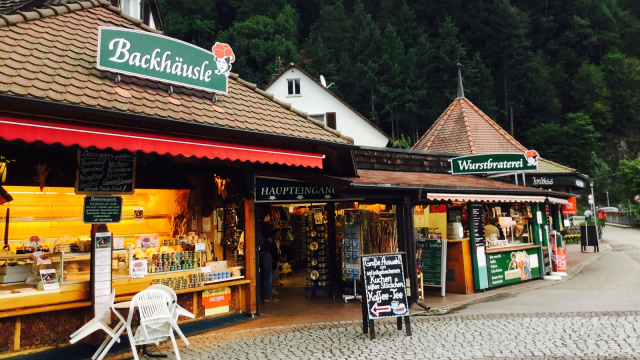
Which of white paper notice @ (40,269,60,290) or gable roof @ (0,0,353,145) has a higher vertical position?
gable roof @ (0,0,353,145)

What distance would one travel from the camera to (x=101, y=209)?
6.45m

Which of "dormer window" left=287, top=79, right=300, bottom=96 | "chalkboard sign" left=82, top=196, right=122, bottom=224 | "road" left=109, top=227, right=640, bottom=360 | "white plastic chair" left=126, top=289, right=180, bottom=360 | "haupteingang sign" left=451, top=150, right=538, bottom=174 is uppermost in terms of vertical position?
"dormer window" left=287, top=79, right=300, bottom=96

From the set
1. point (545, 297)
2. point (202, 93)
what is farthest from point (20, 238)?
point (545, 297)

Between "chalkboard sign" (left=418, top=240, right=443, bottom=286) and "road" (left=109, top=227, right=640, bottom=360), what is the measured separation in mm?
1371

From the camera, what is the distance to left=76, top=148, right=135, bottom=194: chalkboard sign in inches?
248

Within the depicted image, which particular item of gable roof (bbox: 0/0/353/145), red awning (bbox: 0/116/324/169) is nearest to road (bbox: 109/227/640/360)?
red awning (bbox: 0/116/324/169)

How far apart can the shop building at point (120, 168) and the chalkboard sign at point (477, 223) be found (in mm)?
4036

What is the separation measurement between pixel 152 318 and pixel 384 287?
3.49 metres

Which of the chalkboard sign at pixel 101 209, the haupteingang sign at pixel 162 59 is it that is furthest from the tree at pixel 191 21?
the chalkboard sign at pixel 101 209

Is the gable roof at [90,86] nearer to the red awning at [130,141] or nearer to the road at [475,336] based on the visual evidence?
the red awning at [130,141]

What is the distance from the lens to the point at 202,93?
7.09m

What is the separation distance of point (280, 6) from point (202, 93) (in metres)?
52.9

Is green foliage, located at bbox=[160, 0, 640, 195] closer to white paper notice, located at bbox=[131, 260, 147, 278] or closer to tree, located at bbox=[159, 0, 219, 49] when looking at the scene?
tree, located at bbox=[159, 0, 219, 49]

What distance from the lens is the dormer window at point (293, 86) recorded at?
31.1 m
